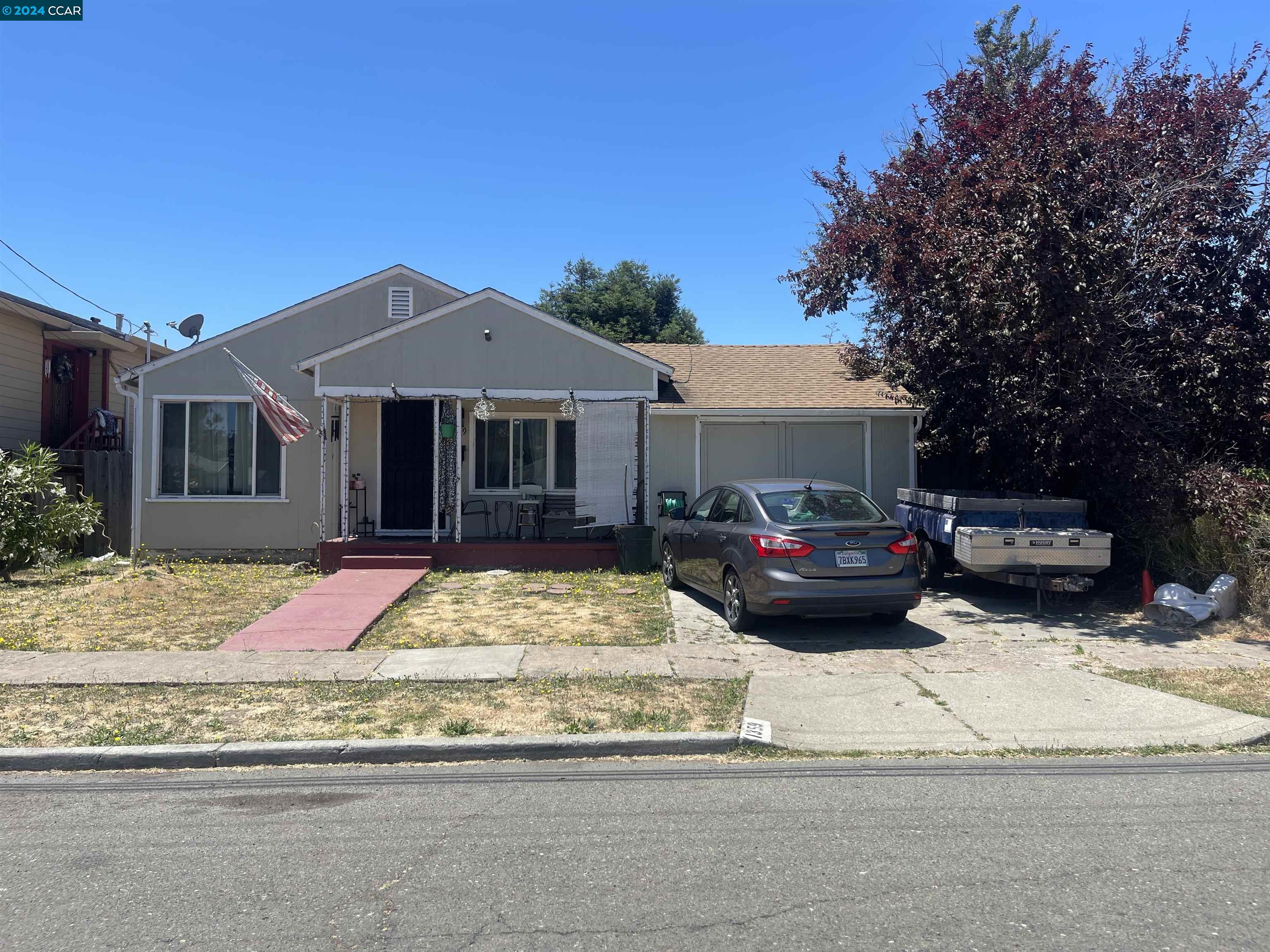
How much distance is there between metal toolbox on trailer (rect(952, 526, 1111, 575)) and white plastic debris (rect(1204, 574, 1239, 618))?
108 cm

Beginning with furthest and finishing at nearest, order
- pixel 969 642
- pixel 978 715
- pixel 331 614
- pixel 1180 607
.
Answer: pixel 331 614 → pixel 1180 607 → pixel 969 642 → pixel 978 715

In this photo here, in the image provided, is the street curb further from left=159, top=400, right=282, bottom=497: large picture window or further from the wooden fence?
the wooden fence

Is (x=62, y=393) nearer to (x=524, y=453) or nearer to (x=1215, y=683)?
(x=524, y=453)

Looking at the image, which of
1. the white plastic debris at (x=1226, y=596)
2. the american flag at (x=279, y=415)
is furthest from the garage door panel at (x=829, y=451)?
the american flag at (x=279, y=415)

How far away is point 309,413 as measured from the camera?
48.3 ft

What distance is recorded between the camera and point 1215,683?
716 cm

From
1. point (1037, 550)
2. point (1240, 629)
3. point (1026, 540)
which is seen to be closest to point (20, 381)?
point (1026, 540)

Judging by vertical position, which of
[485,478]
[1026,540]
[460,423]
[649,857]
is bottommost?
[649,857]

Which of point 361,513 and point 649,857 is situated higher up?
point 361,513

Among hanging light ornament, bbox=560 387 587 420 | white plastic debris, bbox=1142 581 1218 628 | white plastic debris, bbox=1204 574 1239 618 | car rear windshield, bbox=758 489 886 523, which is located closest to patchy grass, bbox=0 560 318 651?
hanging light ornament, bbox=560 387 587 420

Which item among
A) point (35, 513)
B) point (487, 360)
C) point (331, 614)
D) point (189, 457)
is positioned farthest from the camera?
point (189, 457)

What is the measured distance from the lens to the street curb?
5.53 metres

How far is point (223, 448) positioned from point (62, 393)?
717 centimetres

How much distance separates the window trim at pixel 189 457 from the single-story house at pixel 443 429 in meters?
0.02
